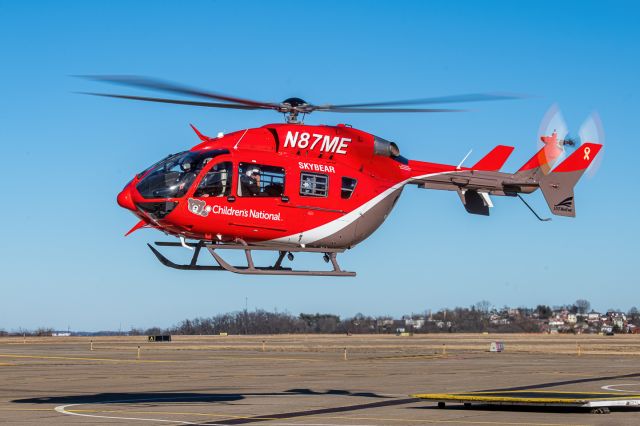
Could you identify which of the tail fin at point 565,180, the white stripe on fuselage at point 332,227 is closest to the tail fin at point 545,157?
the tail fin at point 565,180

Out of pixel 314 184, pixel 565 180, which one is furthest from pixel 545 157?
pixel 314 184

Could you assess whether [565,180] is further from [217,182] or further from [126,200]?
[126,200]

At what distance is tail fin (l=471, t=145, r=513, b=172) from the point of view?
30853 mm

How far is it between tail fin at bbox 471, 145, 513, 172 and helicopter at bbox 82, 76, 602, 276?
160 cm

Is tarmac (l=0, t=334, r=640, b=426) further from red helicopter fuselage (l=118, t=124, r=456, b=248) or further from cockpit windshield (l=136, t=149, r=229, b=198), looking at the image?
cockpit windshield (l=136, t=149, r=229, b=198)

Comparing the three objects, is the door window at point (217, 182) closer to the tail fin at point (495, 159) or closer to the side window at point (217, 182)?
the side window at point (217, 182)

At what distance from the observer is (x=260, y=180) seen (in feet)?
83.7

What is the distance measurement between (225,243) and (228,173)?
2059mm

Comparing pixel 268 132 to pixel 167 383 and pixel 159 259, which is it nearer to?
pixel 159 259

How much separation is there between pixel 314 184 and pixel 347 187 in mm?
1275

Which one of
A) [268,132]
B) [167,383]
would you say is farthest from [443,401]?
[167,383]

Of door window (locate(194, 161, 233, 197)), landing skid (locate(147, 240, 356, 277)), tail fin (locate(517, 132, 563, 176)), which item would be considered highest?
tail fin (locate(517, 132, 563, 176))

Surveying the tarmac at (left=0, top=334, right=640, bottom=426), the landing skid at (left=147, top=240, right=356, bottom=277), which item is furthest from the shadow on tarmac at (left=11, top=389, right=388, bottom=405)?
the landing skid at (left=147, top=240, right=356, bottom=277)

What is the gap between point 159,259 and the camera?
25109 millimetres
